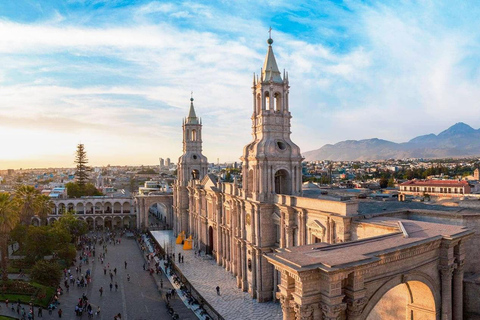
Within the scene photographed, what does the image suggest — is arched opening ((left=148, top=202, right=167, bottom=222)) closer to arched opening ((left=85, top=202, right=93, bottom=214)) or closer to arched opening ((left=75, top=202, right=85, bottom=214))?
arched opening ((left=85, top=202, right=93, bottom=214))

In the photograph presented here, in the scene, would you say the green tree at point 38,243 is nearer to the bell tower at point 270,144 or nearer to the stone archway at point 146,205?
the bell tower at point 270,144

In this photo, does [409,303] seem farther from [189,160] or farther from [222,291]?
[189,160]

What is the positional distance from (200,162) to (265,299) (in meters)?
23.8

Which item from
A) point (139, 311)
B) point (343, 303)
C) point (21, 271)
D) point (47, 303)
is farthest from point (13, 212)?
point (343, 303)

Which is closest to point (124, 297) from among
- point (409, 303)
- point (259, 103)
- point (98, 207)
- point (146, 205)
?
point (259, 103)

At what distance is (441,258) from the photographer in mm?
14430

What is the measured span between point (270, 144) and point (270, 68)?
18.5 feet

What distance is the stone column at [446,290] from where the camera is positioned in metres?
14.4

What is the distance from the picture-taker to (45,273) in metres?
26.2

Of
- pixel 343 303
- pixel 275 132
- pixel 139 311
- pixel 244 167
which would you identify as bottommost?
pixel 139 311

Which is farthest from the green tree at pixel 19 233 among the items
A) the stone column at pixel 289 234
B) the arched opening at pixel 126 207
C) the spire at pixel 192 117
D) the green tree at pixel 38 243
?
the arched opening at pixel 126 207

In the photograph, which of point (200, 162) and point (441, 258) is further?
point (200, 162)

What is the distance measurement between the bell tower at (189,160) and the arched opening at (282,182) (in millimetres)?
19280

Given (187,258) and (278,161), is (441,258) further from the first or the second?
(187,258)
